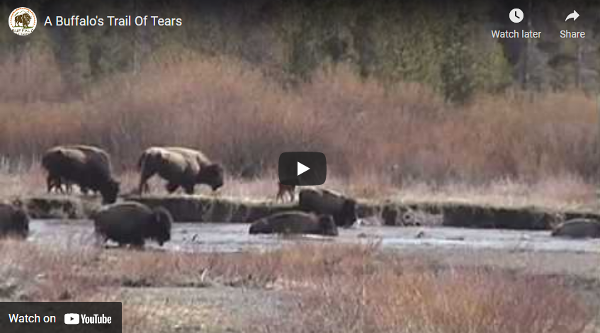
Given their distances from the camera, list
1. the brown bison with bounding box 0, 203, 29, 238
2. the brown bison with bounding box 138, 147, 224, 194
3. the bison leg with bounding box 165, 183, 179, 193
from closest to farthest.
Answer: the brown bison with bounding box 0, 203, 29, 238 < the brown bison with bounding box 138, 147, 224, 194 < the bison leg with bounding box 165, 183, 179, 193

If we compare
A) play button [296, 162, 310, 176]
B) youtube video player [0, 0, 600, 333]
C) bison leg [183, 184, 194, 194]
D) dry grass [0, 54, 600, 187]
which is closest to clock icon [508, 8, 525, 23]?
youtube video player [0, 0, 600, 333]

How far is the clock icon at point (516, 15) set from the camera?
14.7 feet

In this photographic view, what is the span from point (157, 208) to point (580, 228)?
3.98ft

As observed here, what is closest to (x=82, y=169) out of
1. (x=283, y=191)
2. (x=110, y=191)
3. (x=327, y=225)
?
(x=110, y=191)

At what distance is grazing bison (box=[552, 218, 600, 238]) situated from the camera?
462 centimetres

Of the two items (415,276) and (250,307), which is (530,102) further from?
(250,307)

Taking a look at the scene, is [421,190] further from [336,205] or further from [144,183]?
[144,183]

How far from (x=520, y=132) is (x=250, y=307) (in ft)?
3.08

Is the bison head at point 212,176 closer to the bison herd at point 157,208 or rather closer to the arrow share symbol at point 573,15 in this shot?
the bison herd at point 157,208

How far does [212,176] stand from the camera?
184 inches

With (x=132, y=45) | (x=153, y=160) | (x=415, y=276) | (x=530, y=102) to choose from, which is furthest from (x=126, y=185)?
(x=530, y=102)

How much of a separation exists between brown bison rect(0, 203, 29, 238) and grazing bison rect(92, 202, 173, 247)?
0.22 meters

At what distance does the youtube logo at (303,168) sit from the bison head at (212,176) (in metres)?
0.19

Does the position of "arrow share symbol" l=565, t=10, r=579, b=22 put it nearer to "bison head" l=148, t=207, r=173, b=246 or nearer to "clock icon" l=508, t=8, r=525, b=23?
"clock icon" l=508, t=8, r=525, b=23
